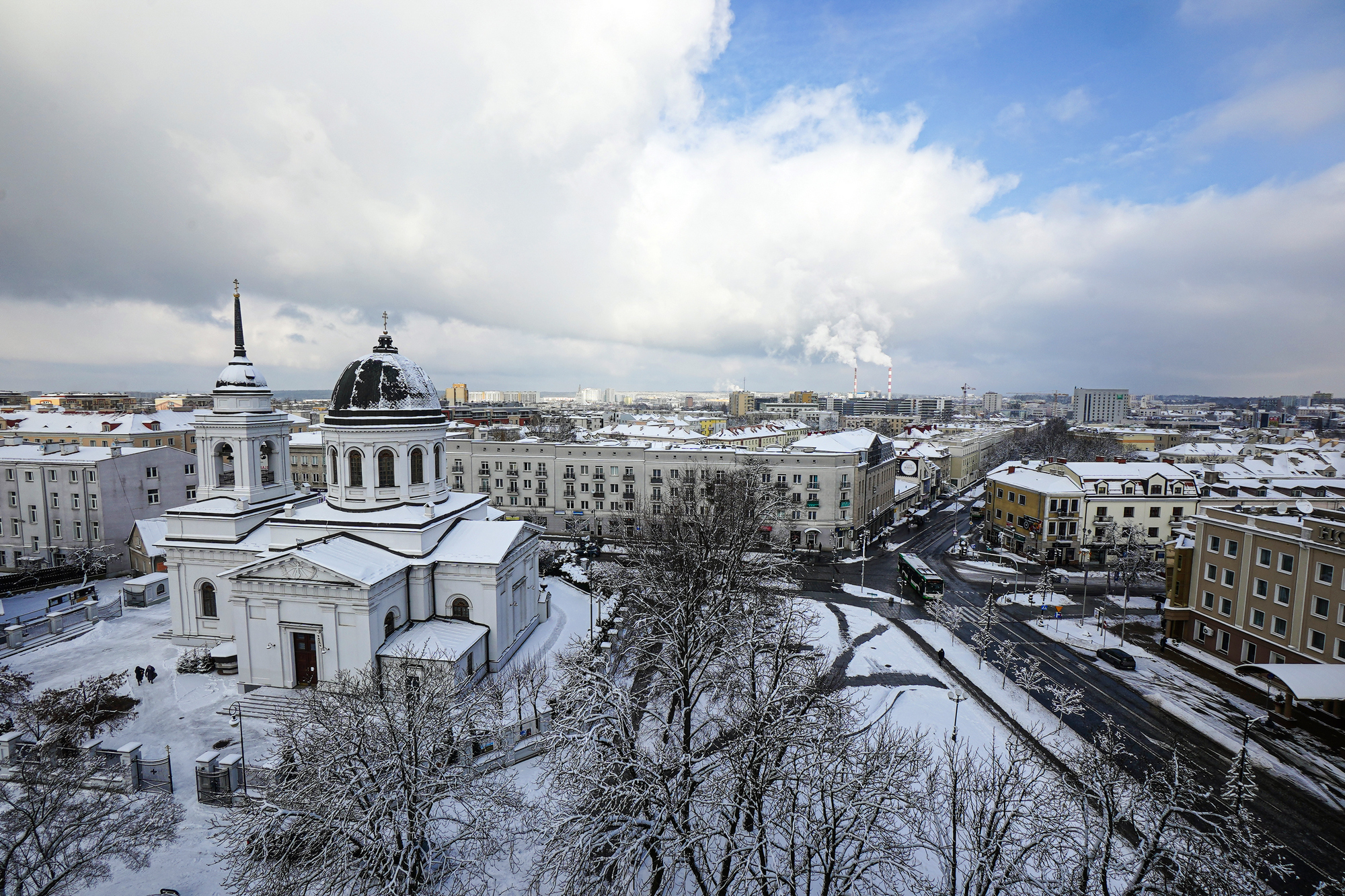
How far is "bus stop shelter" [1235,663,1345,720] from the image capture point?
92.5 ft

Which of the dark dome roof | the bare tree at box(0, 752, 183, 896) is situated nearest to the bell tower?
the dark dome roof

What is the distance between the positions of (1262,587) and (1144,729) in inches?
563

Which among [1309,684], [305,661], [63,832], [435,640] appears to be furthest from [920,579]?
[63,832]

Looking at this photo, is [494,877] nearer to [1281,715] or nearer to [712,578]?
[712,578]

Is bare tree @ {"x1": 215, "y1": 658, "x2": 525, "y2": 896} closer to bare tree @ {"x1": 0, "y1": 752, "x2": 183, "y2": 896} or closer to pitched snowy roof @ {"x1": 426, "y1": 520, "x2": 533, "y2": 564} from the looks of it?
bare tree @ {"x1": 0, "y1": 752, "x2": 183, "y2": 896}

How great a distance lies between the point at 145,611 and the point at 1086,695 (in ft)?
194

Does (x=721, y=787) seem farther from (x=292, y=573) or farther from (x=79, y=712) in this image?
(x=79, y=712)

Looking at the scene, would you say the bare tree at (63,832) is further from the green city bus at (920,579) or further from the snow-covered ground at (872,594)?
the green city bus at (920,579)

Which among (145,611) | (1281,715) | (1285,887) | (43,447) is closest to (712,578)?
(1285,887)

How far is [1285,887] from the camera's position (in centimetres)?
2067

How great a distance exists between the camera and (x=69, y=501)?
52125 millimetres

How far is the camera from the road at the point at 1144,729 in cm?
2233

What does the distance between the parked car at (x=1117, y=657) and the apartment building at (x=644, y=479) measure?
31.8 m

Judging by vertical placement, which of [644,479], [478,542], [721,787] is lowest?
[721,787]
